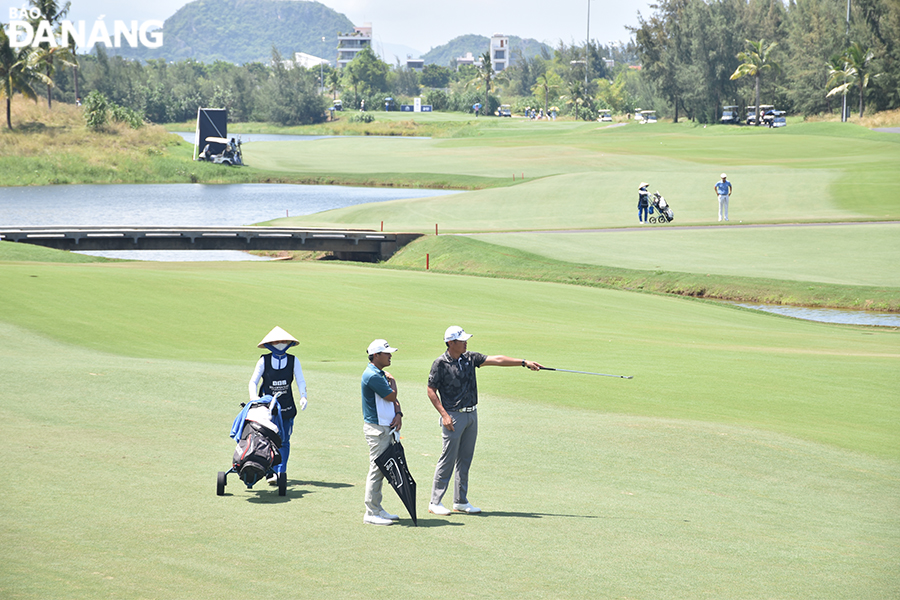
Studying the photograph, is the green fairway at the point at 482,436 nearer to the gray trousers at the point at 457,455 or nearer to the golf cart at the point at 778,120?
the gray trousers at the point at 457,455

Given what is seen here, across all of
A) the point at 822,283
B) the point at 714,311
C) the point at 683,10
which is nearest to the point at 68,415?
the point at 714,311

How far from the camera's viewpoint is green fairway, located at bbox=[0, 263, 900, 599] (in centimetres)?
867

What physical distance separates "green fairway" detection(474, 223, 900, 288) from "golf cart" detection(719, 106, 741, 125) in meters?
96.0

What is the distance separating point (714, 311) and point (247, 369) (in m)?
22.4

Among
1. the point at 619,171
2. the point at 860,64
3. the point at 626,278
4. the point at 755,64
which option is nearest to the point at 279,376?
the point at 626,278

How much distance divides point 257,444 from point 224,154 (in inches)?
4186

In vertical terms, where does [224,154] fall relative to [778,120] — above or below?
below

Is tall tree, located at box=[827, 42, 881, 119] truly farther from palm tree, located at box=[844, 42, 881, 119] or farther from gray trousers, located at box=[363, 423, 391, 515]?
gray trousers, located at box=[363, 423, 391, 515]

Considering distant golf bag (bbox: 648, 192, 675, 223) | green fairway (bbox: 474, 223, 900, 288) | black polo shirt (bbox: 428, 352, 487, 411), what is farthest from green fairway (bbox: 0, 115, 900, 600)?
distant golf bag (bbox: 648, 192, 675, 223)

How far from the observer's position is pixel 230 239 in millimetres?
53938

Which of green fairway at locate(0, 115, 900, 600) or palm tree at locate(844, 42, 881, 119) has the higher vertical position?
palm tree at locate(844, 42, 881, 119)

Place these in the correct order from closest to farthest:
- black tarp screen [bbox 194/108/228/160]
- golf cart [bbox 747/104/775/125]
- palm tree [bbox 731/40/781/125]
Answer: black tarp screen [bbox 194/108/228/160], palm tree [bbox 731/40/781/125], golf cart [bbox 747/104/775/125]

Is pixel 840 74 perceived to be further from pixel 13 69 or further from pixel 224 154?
pixel 13 69

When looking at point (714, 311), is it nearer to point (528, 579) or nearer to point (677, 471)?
point (677, 471)
